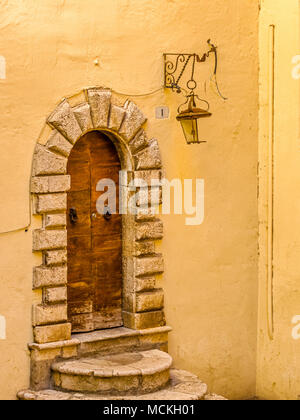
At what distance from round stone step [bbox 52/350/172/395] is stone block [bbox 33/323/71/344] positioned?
25 centimetres

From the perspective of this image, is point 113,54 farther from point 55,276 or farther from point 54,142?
point 55,276

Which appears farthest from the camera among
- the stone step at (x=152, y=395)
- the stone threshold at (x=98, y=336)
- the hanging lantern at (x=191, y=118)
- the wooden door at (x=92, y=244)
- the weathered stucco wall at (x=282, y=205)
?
the weathered stucco wall at (x=282, y=205)

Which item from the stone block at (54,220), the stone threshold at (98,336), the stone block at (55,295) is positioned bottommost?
the stone threshold at (98,336)

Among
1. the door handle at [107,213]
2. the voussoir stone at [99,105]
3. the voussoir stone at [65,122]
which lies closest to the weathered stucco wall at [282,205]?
the door handle at [107,213]

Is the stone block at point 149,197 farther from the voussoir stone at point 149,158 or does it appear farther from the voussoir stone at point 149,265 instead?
the voussoir stone at point 149,265

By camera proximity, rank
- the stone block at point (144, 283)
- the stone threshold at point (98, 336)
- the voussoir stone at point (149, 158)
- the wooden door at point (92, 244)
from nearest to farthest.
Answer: the stone threshold at point (98, 336), the wooden door at point (92, 244), the voussoir stone at point (149, 158), the stone block at point (144, 283)

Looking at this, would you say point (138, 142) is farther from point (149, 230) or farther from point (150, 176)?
point (149, 230)

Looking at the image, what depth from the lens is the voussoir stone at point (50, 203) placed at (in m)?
8.64

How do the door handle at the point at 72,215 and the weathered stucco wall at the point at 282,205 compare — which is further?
the weathered stucco wall at the point at 282,205

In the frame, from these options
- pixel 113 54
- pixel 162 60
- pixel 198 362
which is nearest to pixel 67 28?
pixel 113 54

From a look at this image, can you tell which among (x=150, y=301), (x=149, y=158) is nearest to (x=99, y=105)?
(x=149, y=158)

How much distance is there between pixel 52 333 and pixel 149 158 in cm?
206

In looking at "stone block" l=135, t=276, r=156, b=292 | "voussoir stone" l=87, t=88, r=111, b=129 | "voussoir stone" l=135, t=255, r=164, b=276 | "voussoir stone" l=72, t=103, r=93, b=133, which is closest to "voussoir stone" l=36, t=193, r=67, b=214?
"voussoir stone" l=72, t=103, r=93, b=133

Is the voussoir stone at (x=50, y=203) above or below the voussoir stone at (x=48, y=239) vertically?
above
